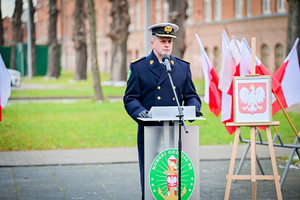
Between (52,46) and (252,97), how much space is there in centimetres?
3347

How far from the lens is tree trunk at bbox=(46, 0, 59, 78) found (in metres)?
37.5

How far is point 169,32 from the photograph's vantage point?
15.6 feet

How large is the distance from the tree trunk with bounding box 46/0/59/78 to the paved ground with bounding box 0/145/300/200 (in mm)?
28705

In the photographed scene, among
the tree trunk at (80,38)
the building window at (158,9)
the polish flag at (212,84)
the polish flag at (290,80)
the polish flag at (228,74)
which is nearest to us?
the polish flag at (228,74)

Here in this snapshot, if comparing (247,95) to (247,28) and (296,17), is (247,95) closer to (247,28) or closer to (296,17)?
(296,17)

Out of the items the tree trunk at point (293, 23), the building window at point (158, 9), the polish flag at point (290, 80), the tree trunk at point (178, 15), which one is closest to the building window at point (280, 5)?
the building window at point (158, 9)

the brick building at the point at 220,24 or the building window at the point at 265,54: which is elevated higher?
the brick building at the point at 220,24

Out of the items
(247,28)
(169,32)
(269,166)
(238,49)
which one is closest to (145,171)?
(169,32)

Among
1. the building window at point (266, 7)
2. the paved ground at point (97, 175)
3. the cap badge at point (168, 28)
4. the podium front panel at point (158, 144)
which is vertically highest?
the building window at point (266, 7)

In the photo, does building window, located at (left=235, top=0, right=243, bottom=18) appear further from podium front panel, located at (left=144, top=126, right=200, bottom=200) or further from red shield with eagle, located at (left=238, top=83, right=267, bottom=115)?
podium front panel, located at (left=144, top=126, right=200, bottom=200)

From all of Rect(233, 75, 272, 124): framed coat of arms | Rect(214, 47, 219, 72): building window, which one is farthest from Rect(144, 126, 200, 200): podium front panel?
Rect(214, 47, 219, 72): building window

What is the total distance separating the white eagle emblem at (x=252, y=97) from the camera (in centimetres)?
568

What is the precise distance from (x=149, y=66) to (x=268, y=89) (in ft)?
5.35

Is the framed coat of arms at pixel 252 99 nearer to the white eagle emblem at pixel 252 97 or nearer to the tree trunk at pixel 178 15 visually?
the white eagle emblem at pixel 252 97
